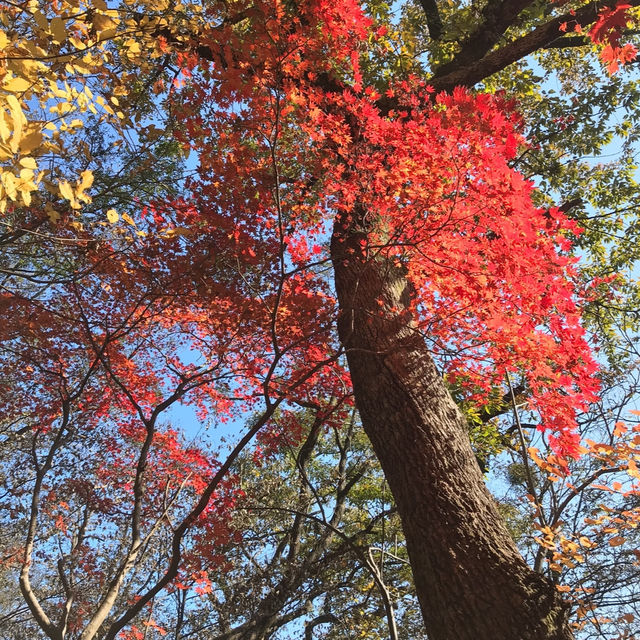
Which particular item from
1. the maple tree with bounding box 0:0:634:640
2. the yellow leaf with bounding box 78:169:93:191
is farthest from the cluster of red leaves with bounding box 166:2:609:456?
the yellow leaf with bounding box 78:169:93:191

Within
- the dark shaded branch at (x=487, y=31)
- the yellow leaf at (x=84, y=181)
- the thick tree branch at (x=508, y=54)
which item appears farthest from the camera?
the dark shaded branch at (x=487, y=31)

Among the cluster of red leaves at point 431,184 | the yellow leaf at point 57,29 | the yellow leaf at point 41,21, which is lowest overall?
the yellow leaf at point 57,29

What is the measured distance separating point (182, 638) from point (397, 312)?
310 inches

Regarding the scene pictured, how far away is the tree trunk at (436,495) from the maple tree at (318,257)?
1 centimetres

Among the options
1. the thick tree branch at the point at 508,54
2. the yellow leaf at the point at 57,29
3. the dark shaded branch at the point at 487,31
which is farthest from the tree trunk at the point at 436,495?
the dark shaded branch at the point at 487,31

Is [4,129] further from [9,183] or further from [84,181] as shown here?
[84,181]

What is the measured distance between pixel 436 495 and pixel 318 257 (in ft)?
16.0

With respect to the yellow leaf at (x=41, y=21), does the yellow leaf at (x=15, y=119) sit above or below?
below

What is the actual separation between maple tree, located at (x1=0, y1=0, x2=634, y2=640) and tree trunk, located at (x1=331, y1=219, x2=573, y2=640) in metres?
0.01

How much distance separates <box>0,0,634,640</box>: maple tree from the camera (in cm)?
232

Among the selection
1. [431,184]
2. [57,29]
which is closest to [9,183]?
[57,29]

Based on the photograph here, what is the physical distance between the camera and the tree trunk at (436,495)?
2154mm

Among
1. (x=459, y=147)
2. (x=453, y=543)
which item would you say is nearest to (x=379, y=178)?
(x=459, y=147)

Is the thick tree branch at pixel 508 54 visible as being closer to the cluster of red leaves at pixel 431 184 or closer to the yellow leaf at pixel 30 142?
the cluster of red leaves at pixel 431 184
